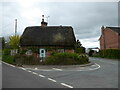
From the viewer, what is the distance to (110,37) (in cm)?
5634

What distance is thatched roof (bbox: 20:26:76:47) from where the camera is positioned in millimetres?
34250

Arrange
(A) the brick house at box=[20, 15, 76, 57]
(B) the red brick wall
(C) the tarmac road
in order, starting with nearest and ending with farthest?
(C) the tarmac road
(A) the brick house at box=[20, 15, 76, 57]
(B) the red brick wall

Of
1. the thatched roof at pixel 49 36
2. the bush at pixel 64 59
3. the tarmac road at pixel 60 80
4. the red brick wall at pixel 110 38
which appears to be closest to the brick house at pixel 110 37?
the red brick wall at pixel 110 38

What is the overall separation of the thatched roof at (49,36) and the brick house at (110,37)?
19.4 m

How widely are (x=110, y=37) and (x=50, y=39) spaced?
86.8 ft

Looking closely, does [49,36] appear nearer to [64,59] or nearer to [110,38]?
[64,59]

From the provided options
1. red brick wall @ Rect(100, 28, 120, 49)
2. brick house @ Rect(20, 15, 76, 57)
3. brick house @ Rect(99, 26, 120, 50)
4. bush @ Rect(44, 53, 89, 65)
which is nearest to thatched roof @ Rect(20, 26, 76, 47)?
brick house @ Rect(20, 15, 76, 57)

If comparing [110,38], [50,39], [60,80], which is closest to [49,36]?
[50,39]

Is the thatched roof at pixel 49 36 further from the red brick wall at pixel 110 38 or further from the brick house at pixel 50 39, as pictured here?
the red brick wall at pixel 110 38

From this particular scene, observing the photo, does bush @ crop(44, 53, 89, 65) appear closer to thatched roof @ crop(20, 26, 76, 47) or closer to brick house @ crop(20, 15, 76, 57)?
brick house @ crop(20, 15, 76, 57)

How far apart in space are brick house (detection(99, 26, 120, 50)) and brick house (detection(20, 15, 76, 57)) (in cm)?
1937

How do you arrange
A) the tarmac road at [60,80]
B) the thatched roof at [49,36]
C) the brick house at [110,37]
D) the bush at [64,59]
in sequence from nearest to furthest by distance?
1. the tarmac road at [60,80]
2. the bush at [64,59]
3. the thatched roof at [49,36]
4. the brick house at [110,37]

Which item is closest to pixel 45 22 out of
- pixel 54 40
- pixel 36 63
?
pixel 54 40

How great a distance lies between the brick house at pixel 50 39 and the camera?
33844mm
